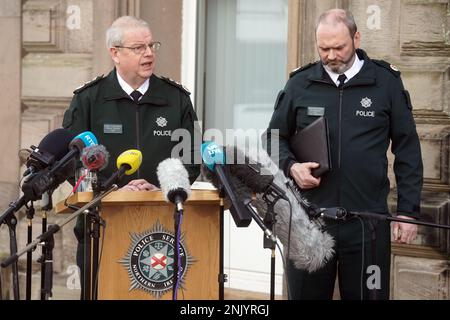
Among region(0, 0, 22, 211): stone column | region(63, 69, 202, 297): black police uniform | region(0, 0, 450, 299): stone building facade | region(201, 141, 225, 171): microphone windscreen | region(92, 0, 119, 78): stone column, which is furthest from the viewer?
region(0, 0, 22, 211): stone column

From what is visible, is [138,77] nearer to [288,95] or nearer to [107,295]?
[288,95]

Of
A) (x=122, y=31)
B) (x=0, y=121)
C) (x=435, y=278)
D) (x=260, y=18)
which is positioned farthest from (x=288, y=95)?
(x=0, y=121)

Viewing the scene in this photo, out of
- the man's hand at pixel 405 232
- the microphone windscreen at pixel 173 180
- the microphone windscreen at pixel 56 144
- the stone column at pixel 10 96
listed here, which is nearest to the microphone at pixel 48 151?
the microphone windscreen at pixel 56 144

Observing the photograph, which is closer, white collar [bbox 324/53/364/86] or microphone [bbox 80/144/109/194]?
microphone [bbox 80/144/109/194]

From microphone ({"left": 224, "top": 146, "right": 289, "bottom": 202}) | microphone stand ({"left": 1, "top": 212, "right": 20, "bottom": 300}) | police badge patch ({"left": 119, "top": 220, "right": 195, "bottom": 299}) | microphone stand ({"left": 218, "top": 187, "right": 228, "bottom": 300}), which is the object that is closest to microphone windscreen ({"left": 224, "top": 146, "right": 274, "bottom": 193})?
microphone ({"left": 224, "top": 146, "right": 289, "bottom": 202})

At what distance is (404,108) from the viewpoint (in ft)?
15.0

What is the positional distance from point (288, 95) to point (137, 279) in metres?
1.51

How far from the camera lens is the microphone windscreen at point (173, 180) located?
339cm

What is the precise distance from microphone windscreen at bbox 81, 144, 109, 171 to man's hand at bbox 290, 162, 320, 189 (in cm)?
130

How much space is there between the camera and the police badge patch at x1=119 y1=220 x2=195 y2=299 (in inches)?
150

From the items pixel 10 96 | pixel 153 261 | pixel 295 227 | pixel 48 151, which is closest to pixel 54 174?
pixel 48 151

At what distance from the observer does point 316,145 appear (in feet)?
14.5

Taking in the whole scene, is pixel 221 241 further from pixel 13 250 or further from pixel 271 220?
pixel 13 250

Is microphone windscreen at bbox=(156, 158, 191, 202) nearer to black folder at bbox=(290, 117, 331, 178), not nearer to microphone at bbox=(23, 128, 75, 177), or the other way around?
microphone at bbox=(23, 128, 75, 177)
